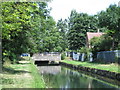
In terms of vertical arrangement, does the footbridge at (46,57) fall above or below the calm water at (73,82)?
above

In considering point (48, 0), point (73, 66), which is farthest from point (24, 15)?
point (73, 66)

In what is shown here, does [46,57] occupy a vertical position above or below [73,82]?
above

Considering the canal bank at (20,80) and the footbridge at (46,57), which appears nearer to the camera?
the canal bank at (20,80)

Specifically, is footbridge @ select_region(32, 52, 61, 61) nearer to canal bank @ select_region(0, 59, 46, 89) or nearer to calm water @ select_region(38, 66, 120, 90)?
calm water @ select_region(38, 66, 120, 90)

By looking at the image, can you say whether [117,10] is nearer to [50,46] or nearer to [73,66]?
[73,66]

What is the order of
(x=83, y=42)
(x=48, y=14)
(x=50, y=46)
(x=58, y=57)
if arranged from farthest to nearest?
(x=83, y=42)
(x=50, y=46)
(x=58, y=57)
(x=48, y=14)

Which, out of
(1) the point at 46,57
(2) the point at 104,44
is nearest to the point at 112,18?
(2) the point at 104,44

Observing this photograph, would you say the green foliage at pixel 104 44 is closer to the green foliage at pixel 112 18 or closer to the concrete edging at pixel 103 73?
the green foliage at pixel 112 18

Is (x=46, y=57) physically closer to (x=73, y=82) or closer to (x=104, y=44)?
(x=104, y=44)

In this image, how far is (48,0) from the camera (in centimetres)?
1308

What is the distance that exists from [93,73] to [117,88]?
8.74 metres

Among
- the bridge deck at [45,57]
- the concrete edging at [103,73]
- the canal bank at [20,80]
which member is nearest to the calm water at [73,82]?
the concrete edging at [103,73]

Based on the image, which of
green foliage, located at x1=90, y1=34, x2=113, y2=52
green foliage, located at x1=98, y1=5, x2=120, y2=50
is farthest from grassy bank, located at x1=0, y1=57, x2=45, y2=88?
green foliage, located at x1=90, y1=34, x2=113, y2=52

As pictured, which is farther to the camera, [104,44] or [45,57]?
[45,57]
